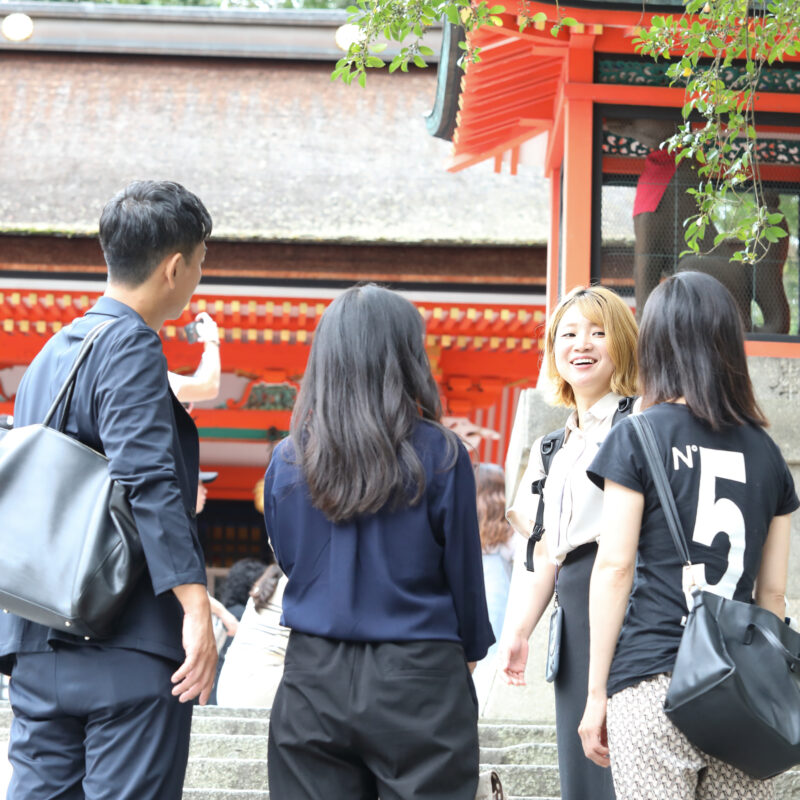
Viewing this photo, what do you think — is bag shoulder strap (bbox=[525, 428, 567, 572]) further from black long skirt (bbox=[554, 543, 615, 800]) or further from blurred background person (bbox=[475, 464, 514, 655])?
blurred background person (bbox=[475, 464, 514, 655])

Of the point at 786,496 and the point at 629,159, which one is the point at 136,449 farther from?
the point at 629,159

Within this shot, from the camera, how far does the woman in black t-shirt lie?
2.05 meters

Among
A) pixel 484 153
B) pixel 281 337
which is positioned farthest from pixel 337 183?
pixel 484 153

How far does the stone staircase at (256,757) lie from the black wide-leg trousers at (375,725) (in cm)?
162

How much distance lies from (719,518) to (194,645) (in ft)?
3.21

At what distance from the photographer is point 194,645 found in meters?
2.02

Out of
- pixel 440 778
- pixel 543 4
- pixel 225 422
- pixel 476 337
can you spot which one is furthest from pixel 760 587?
pixel 225 422

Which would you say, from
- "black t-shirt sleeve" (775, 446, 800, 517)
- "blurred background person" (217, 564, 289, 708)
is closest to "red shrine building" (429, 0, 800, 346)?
"blurred background person" (217, 564, 289, 708)

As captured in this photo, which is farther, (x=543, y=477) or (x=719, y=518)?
(x=543, y=477)

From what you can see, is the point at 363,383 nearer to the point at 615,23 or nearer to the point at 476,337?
the point at 615,23

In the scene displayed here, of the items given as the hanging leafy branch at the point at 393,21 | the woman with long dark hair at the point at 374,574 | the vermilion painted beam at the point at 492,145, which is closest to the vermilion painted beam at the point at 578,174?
the vermilion painted beam at the point at 492,145

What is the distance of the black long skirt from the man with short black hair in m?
0.84

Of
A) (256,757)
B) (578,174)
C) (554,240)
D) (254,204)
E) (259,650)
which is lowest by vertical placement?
(256,757)

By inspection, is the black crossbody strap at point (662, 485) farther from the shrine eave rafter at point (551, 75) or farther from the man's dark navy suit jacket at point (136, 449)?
the shrine eave rafter at point (551, 75)
